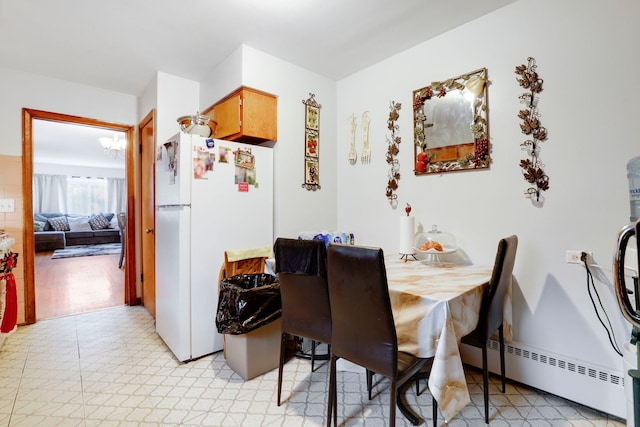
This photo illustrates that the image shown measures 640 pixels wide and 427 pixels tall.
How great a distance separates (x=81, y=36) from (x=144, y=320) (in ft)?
8.36

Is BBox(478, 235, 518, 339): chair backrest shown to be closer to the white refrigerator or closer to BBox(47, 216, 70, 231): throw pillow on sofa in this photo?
the white refrigerator

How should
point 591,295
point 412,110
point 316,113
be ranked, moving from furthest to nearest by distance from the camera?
point 316,113 → point 412,110 → point 591,295

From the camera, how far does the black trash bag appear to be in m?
1.95

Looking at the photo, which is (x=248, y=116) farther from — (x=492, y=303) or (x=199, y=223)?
(x=492, y=303)

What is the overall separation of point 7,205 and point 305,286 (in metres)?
3.18

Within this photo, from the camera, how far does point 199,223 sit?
7.41 ft

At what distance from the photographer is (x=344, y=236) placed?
8.36 feet

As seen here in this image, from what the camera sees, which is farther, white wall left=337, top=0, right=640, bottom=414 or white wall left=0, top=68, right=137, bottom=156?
white wall left=0, top=68, right=137, bottom=156

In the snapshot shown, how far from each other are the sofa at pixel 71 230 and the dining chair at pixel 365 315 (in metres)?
8.79

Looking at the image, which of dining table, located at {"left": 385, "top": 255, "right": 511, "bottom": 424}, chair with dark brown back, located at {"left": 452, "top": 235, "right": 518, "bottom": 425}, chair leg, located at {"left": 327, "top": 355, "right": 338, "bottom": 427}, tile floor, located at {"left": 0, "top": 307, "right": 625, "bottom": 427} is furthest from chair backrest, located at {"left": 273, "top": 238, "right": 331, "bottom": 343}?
chair with dark brown back, located at {"left": 452, "top": 235, "right": 518, "bottom": 425}

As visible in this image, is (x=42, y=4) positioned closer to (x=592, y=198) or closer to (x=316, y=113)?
(x=316, y=113)

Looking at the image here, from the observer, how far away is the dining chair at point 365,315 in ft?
3.97

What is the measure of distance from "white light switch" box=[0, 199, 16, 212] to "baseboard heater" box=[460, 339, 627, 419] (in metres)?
4.21

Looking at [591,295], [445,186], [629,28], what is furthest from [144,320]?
[629,28]
